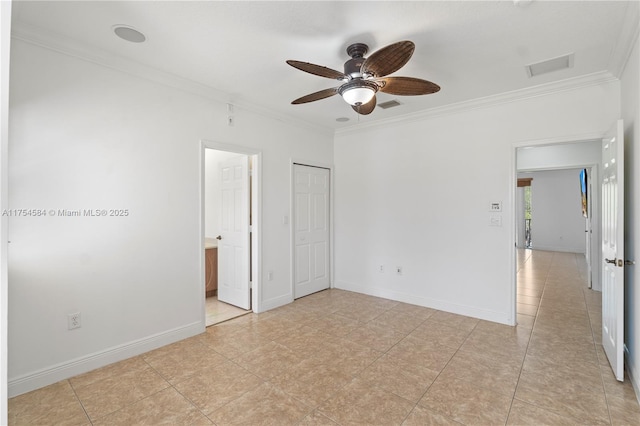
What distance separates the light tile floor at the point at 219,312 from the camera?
3736 mm

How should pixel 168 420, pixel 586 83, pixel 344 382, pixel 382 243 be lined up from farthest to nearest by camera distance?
pixel 382 243 → pixel 586 83 → pixel 344 382 → pixel 168 420

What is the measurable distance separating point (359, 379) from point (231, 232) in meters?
2.62

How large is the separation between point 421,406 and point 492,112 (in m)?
3.25

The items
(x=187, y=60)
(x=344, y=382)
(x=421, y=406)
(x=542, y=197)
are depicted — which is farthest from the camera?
(x=542, y=197)

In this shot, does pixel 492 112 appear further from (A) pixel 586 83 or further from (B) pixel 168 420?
(B) pixel 168 420


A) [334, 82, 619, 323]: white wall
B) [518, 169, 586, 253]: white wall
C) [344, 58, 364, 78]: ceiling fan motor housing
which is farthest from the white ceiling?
[518, 169, 586, 253]: white wall

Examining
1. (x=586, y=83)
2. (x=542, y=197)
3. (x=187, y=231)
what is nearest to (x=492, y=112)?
(x=586, y=83)

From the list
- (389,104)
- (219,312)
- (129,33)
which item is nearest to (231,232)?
(219,312)

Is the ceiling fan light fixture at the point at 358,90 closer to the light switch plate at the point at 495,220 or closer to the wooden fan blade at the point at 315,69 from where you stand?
the wooden fan blade at the point at 315,69

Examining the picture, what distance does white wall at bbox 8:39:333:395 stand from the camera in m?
2.25

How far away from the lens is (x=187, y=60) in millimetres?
2711

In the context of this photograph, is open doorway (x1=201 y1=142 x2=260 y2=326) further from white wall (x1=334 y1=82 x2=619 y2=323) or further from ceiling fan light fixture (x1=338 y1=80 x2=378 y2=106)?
ceiling fan light fixture (x1=338 y1=80 x2=378 y2=106)

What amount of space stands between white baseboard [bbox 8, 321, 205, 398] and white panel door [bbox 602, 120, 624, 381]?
378cm

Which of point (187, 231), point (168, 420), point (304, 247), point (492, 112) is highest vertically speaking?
point (492, 112)
